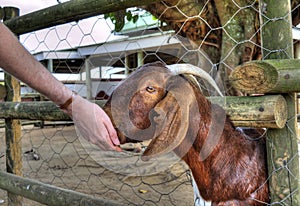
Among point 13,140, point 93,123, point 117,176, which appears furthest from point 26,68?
point 117,176

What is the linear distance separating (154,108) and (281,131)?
48 cm

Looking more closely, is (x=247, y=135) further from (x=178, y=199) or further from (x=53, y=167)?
(x=53, y=167)

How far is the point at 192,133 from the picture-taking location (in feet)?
4.29

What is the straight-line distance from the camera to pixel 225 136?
135cm

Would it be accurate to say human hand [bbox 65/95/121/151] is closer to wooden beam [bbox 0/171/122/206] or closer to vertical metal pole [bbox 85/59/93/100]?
wooden beam [bbox 0/171/122/206]

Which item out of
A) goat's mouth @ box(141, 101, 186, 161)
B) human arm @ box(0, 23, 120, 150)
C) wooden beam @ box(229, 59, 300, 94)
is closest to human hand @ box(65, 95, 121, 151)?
human arm @ box(0, 23, 120, 150)

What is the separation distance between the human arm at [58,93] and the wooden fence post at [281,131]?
593 mm

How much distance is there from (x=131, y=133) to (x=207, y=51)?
198cm

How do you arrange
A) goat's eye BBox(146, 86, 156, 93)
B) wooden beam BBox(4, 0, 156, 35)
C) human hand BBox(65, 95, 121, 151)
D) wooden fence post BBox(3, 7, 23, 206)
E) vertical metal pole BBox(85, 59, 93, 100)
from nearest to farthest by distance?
human hand BBox(65, 95, 121, 151), goat's eye BBox(146, 86, 156, 93), wooden beam BBox(4, 0, 156, 35), wooden fence post BBox(3, 7, 23, 206), vertical metal pole BBox(85, 59, 93, 100)

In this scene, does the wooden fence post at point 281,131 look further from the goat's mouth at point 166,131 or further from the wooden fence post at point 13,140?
the wooden fence post at point 13,140

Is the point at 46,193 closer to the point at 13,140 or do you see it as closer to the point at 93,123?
the point at 13,140

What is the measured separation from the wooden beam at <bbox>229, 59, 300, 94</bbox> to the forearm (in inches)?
23.9

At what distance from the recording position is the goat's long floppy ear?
3.85 ft

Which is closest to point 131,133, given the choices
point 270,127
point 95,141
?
point 95,141
